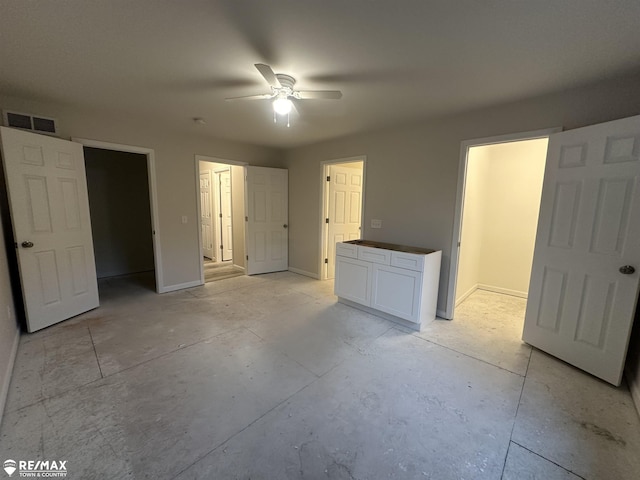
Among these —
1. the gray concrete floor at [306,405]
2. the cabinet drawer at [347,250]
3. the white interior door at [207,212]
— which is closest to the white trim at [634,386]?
the gray concrete floor at [306,405]

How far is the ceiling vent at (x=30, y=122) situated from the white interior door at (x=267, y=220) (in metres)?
2.47

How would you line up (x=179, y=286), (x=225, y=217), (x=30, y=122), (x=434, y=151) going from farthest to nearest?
1. (x=225, y=217)
2. (x=179, y=286)
3. (x=434, y=151)
4. (x=30, y=122)

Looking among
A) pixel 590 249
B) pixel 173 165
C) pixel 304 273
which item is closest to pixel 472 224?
pixel 590 249

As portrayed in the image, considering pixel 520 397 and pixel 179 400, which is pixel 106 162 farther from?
pixel 520 397

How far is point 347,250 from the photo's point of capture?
351cm

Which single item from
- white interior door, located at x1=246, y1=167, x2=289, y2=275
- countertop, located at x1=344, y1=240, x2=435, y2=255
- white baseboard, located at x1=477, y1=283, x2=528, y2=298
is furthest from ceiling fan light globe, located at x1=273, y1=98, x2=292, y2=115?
white baseboard, located at x1=477, y1=283, x2=528, y2=298

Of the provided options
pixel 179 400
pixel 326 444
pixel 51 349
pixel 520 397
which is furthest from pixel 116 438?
pixel 520 397

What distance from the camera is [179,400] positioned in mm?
1844

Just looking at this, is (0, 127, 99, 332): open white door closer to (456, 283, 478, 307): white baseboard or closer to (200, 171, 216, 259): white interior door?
(200, 171, 216, 259): white interior door

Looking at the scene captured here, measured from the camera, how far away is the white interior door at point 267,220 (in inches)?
190

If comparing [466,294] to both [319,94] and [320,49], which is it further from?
[320,49]

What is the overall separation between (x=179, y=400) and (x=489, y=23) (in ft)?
10.2

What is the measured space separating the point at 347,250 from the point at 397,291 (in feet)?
2.77

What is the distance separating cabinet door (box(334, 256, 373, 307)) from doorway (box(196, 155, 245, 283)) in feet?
7.72
